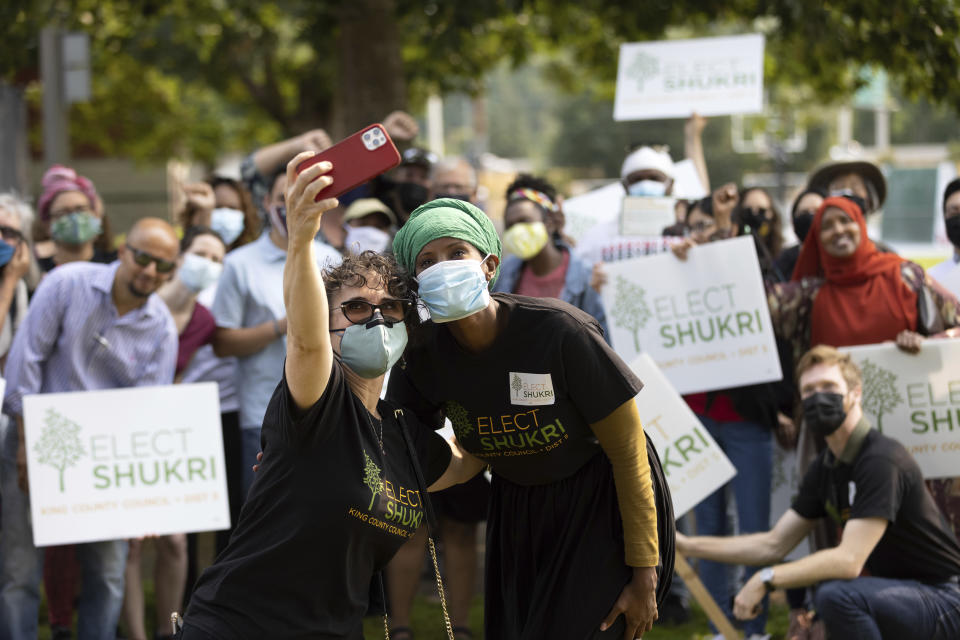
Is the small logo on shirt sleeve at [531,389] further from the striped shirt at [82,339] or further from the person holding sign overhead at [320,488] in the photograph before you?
the striped shirt at [82,339]

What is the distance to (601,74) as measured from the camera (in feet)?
44.0

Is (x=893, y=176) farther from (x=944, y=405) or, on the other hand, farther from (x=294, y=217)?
(x=294, y=217)

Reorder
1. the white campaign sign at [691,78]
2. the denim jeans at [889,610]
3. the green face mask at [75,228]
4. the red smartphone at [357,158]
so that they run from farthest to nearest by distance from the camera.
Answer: the white campaign sign at [691,78]
the green face mask at [75,228]
the denim jeans at [889,610]
the red smartphone at [357,158]

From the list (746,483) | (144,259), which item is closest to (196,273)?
(144,259)

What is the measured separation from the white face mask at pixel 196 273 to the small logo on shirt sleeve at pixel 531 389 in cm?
309

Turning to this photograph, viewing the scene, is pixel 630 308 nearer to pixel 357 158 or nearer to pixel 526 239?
pixel 526 239

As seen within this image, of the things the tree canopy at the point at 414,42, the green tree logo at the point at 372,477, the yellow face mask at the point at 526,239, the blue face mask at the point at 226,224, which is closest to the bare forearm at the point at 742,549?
the yellow face mask at the point at 526,239

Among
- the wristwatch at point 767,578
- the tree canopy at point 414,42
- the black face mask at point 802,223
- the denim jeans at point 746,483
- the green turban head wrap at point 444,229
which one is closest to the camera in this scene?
the green turban head wrap at point 444,229

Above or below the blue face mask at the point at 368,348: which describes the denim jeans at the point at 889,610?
below

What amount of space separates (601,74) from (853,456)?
900 centimetres

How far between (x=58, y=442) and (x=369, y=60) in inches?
218

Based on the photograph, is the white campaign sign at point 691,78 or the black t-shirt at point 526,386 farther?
the white campaign sign at point 691,78

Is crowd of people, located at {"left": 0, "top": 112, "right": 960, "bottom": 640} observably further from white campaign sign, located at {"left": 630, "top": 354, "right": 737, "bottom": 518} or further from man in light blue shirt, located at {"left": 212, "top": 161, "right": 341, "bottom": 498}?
white campaign sign, located at {"left": 630, "top": 354, "right": 737, "bottom": 518}

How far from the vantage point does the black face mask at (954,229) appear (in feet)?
19.8
